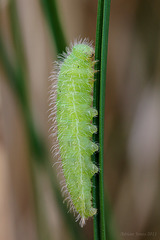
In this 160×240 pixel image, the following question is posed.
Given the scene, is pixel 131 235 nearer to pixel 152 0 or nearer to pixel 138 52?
pixel 138 52

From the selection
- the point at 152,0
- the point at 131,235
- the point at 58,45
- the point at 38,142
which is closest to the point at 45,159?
the point at 38,142

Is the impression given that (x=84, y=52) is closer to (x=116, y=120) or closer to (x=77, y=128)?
(x=77, y=128)

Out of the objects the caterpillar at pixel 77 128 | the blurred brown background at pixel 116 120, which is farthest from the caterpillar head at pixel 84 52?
the blurred brown background at pixel 116 120

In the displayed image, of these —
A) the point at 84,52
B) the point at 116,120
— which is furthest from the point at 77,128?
the point at 116,120

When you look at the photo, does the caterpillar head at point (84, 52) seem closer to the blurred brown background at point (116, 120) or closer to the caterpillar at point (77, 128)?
the caterpillar at point (77, 128)

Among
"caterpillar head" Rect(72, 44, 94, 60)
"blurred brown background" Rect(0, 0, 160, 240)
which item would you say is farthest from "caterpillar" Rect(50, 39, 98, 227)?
"blurred brown background" Rect(0, 0, 160, 240)

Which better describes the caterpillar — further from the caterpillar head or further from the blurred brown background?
the blurred brown background
